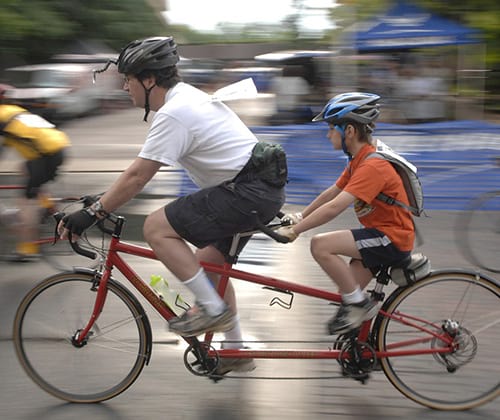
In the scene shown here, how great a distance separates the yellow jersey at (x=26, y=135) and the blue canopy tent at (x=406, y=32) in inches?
255

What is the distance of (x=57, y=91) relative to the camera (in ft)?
62.0

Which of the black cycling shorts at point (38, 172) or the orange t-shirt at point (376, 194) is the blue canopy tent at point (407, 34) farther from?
the orange t-shirt at point (376, 194)

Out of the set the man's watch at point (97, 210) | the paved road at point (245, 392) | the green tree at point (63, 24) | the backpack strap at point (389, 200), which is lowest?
the green tree at point (63, 24)

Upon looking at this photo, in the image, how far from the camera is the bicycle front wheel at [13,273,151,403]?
12.8 feet

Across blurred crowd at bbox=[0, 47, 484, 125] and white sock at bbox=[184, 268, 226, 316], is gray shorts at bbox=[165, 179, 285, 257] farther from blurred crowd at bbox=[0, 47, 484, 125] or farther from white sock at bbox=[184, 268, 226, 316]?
blurred crowd at bbox=[0, 47, 484, 125]

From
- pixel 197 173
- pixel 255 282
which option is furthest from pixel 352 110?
pixel 255 282

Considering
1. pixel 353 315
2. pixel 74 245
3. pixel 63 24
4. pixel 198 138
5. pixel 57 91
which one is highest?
pixel 198 138

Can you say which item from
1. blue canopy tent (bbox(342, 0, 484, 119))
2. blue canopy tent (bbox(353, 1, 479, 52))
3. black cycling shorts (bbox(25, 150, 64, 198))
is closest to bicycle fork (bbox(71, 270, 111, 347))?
black cycling shorts (bbox(25, 150, 64, 198))

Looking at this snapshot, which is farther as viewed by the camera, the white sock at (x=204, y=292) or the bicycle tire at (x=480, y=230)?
the bicycle tire at (x=480, y=230)

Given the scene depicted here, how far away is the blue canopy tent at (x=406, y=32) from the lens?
11.7m

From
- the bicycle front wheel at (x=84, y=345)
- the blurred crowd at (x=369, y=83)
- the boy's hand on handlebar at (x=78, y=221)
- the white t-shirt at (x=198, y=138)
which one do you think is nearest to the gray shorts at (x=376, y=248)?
the white t-shirt at (x=198, y=138)

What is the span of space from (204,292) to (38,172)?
335cm

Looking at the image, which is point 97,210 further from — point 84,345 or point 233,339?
point 233,339

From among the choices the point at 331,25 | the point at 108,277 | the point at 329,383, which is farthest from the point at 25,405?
the point at 331,25
